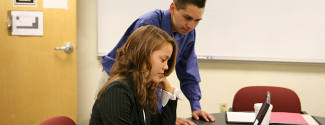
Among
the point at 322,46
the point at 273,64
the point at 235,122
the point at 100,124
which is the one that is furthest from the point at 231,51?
the point at 100,124

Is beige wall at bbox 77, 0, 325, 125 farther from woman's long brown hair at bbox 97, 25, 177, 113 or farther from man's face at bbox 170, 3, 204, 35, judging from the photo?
woman's long brown hair at bbox 97, 25, 177, 113

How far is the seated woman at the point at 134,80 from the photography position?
1.12m

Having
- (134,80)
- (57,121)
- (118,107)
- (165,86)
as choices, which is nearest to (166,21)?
(165,86)

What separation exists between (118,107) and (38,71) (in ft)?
6.42

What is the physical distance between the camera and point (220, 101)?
3.03 metres

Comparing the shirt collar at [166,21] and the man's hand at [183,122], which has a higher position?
the shirt collar at [166,21]

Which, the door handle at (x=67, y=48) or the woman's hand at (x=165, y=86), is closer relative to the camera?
the woman's hand at (x=165, y=86)

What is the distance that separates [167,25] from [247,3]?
4.86 ft

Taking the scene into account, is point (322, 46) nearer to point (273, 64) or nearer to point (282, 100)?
point (273, 64)

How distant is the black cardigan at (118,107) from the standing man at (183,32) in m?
0.34

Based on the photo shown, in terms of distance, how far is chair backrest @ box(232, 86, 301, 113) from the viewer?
7.05 ft

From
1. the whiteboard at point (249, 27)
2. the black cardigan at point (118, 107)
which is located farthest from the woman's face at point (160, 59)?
the whiteboard at point (249, 27)

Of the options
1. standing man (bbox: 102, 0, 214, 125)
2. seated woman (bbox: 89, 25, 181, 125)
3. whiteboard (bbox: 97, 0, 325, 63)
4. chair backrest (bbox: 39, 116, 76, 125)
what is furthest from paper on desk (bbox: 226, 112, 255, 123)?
whiteboard (bbox: 97, 0, 325, 63)

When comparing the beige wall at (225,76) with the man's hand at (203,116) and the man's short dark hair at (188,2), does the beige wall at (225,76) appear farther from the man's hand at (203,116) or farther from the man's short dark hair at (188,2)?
the man's short dark hair at (188,2)
